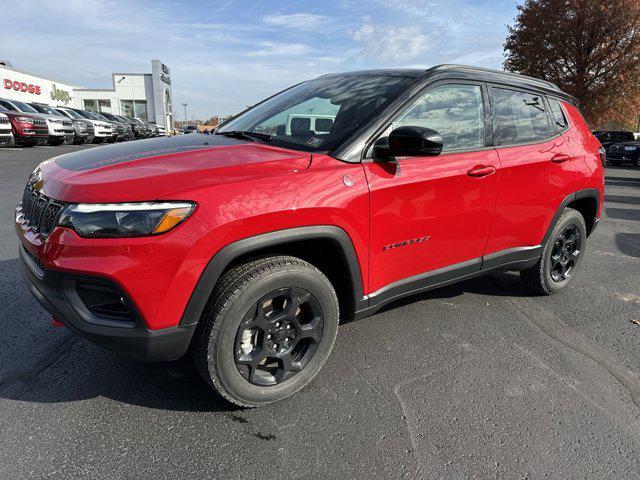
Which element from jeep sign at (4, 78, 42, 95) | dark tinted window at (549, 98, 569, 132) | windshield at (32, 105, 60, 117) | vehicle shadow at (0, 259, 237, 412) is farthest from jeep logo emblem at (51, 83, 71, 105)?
dark tinted window at (549, 98, 569, 132)

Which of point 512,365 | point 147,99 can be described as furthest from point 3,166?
point 147,99

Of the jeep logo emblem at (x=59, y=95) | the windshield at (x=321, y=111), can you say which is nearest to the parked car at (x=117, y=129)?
the jeep logo emblem at (x=59, y=95)

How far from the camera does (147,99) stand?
51.1 meters

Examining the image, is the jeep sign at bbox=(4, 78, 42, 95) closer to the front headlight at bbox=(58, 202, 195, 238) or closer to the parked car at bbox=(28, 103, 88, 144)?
the parked car at bbox=(28, 103, 88, 144)

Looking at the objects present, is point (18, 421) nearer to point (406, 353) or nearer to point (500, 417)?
point (406, 353)

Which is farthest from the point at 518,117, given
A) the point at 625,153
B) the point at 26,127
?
the point at 625,153

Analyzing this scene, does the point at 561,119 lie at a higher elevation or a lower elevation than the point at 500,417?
higher

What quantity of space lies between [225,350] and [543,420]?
168 cm

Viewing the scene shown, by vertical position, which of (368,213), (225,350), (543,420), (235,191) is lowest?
(543,420)

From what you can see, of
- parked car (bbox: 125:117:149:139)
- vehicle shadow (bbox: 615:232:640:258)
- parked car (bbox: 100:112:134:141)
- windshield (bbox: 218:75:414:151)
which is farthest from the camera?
parked car (bbox: 125:117:149:139)

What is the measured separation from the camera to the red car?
1.85 metres

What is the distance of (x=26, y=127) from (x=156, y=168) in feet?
57.3

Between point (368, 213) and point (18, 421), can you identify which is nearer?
point (18, 421)

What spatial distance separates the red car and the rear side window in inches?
0.5
